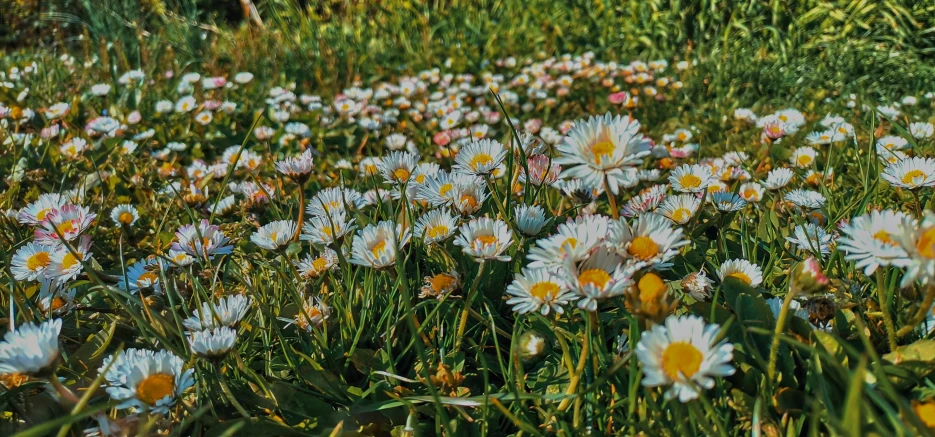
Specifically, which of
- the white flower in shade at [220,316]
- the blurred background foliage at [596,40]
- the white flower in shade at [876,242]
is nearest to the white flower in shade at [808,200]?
the white flower in shade at [876,242]

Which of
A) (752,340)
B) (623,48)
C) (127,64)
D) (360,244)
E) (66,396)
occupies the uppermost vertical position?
(623,48)

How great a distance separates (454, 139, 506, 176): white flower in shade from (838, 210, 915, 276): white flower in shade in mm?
626

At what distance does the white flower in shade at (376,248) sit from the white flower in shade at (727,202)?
70cm

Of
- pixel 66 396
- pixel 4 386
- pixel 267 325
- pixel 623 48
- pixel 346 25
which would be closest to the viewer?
pixel 66 396

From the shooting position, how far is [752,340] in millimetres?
981

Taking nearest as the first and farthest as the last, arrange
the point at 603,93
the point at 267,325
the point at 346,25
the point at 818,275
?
1. the point at 818,275
2. the point at 267,325
3. the point at 603,93
4. the point at 346,25

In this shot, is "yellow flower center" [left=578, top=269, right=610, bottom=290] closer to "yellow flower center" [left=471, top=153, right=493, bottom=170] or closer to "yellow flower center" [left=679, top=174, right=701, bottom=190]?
"yellow flower center" [left=471, top=153, right=493, bottom=170]

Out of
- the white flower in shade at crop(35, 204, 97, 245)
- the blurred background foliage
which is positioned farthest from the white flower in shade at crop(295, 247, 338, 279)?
the blurred background foliage

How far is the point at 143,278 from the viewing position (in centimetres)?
137

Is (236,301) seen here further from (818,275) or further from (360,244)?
(818,275)

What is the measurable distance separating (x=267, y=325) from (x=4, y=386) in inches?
16.4

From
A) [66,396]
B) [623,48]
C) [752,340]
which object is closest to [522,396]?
[752,340]

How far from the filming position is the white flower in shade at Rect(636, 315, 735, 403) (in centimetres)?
73

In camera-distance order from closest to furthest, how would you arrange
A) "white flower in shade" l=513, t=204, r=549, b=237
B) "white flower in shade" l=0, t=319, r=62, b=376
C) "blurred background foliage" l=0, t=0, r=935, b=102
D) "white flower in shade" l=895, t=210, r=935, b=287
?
"white flower in shade" l=895, t=210, r=935, b=287 → "white flower in shade" l=0, t=319, r=62, b=376 → "white flower in shade" l=513, t=204, r=549, b=237 → "blurred background foliage" l=0, t=0, r=935, b=102
